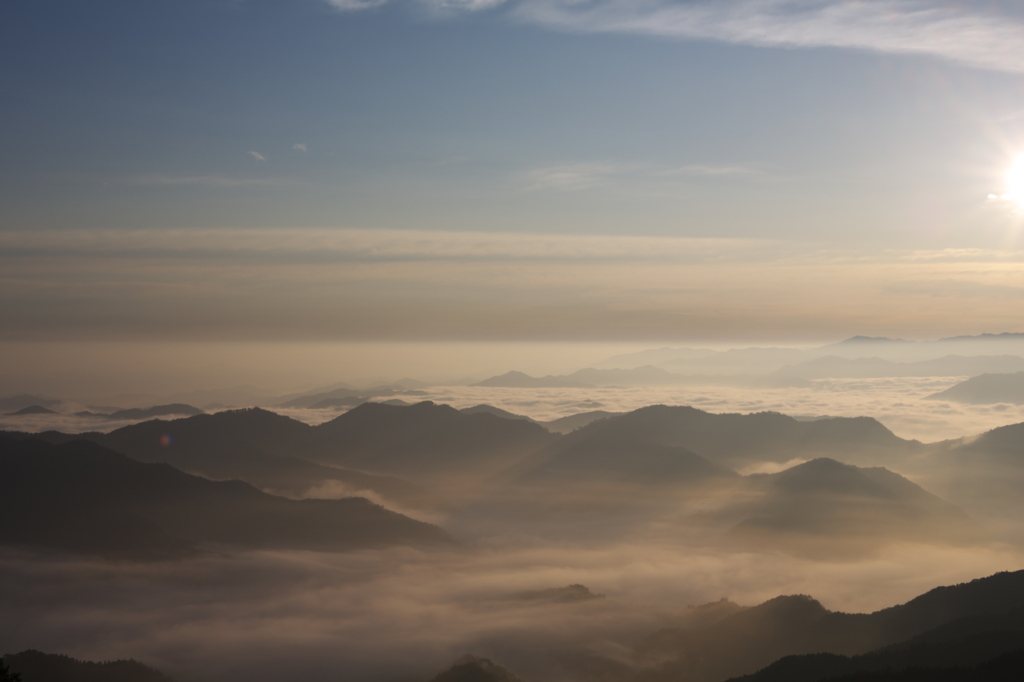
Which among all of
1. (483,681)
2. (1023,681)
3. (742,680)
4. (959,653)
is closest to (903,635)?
(959,653)

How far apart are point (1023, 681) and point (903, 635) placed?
1774 inches

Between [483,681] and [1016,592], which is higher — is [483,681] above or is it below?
below

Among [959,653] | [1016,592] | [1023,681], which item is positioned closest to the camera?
[1023,681]

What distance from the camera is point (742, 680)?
177m

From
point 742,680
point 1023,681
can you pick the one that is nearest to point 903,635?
point 1023,681

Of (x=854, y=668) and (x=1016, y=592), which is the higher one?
(x=1016, y=592)

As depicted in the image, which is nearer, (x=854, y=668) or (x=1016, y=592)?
(x=854, y=668)

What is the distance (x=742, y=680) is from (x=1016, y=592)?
89.9 metres

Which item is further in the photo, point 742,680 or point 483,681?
point 483,681

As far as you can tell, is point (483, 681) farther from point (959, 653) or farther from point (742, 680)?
point (959, 653)

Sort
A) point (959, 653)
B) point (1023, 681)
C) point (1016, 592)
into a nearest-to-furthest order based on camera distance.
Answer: point (1023, 681) < point (959, 653) < point (1016, 592)

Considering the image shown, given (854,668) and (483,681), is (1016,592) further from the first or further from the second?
(483,681)

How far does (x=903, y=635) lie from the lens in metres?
197

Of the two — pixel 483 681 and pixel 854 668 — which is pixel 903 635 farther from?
pixel 483 681
